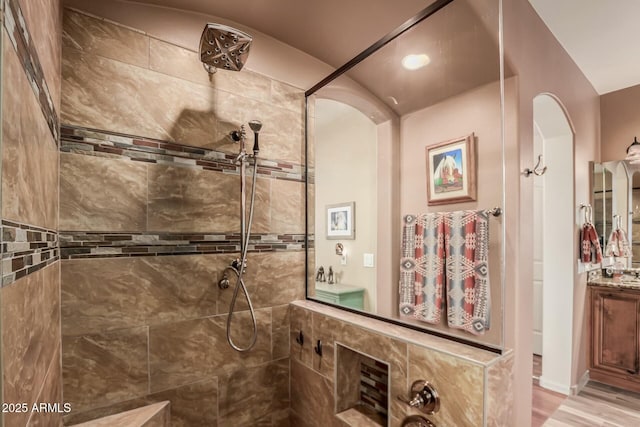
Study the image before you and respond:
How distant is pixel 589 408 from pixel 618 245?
5.42 feet

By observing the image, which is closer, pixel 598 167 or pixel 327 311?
pixel 327 311

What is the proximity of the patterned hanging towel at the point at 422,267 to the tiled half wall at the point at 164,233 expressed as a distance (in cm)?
81

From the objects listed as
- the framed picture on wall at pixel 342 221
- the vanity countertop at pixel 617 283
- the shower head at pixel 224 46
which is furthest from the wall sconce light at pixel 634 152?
the shower head at pixel 224 46

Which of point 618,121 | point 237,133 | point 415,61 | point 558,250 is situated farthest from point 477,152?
point 618,121

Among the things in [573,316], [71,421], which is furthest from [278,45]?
[573,316]

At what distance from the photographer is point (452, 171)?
4.96 feet

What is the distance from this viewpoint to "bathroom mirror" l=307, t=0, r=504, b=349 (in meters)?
1.39

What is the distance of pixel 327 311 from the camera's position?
1.83 m

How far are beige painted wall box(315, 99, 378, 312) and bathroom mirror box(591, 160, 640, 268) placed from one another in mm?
2816

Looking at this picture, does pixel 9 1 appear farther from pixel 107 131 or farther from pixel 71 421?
pixel 71 421

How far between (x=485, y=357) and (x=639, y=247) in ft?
11.1

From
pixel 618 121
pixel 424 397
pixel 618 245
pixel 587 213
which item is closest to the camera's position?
pixel 424 397

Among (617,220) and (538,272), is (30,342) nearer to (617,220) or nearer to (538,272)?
(617,220)

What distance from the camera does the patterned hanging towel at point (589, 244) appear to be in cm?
289
